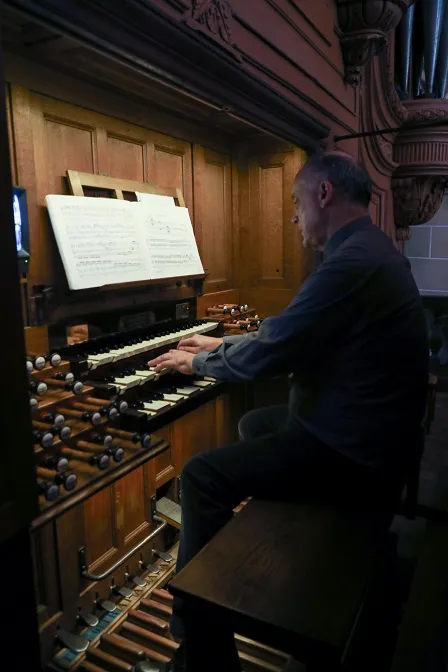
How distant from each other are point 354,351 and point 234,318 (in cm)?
171

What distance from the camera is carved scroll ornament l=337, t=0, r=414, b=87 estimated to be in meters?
3.27

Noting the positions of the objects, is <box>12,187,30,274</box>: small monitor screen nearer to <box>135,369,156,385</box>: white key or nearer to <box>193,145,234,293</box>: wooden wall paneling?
<box>135,369,156,385</box>: white key

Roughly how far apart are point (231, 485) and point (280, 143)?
8.27ft

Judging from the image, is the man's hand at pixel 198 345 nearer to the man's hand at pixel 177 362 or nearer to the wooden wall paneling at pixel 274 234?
the man's hand at pixel 177 362

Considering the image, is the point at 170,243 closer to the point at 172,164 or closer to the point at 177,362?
the point at 172,164

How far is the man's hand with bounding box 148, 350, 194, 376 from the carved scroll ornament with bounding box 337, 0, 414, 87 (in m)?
2.57

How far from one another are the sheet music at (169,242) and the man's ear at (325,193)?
1050mm

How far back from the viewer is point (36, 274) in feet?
7.10

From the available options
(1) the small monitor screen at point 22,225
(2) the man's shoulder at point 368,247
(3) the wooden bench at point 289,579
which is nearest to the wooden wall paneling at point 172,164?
(1) the small monitor screen at point 22,225

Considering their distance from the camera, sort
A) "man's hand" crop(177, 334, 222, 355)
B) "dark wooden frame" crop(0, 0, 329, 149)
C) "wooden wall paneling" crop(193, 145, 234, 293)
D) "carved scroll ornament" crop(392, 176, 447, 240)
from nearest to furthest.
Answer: "dark wooden frame" crop(0, 0, 329, 149) → "man's hand" crop(177, 334, 222, 355) → "wooden wall paneling" crop(193, 145, 234, 293) → "carved scroll ornament" crop(392, 176, 447, 240)

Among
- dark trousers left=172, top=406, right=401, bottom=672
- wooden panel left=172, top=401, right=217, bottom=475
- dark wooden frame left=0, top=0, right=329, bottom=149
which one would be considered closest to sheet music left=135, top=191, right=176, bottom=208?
dark wooden frame left=0, top=0, right=329, bottom=149

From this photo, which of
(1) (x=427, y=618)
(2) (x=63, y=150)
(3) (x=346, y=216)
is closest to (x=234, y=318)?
(2) (x=63, y=150)

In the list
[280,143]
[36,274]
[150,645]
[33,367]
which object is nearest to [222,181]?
[280,143]

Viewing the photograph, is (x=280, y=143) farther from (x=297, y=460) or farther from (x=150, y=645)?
(x=150, y=645)
